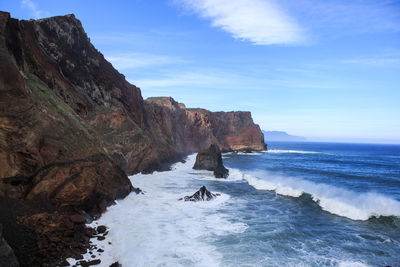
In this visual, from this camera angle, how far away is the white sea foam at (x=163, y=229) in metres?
11.0

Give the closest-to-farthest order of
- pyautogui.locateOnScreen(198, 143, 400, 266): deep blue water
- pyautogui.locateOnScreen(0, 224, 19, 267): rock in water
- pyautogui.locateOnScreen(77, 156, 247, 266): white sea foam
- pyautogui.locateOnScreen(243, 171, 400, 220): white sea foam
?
pyautogui.locateOnScreen(0, 224, 19, 267): rock in water
pyautogui.locateOnScreen(77, 156, 247, 266): white sea foam
pyautogui.locateOnScreen(198, 143, 400, 266): deep blue water
pyautogui.locateOnScreen(243, 171, 400, 220): white sea foam

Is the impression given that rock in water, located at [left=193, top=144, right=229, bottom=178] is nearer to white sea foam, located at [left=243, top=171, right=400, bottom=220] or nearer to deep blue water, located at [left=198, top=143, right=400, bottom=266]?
white sea foam, located at [left=243, top=171, right=400, bottom=220]

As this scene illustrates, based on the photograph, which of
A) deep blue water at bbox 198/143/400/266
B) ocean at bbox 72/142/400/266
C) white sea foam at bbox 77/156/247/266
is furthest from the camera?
deep blue water at bbox 198/143/400/266

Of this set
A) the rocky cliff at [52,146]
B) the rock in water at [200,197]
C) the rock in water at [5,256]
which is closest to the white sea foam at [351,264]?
the rocky cliff at [52,146]

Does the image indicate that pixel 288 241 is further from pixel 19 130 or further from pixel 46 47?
pixel 46 47

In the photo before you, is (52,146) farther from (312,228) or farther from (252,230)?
(312,228)

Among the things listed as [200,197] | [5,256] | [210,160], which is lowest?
[200,197]

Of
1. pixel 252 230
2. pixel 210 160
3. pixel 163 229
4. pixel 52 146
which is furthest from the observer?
pixel 210 160

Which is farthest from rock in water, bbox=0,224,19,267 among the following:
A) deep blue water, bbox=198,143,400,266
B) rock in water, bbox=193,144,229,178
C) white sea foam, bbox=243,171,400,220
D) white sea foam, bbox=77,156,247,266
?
rock in water, bbox=193,144,229,178

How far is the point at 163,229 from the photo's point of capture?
567 inches

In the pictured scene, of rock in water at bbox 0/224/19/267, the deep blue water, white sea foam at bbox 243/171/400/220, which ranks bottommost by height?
the deep blue water

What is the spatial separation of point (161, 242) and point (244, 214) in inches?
289

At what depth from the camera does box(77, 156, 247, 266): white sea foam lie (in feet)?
35.9

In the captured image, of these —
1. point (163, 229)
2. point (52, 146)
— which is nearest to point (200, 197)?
point (163, 229)
